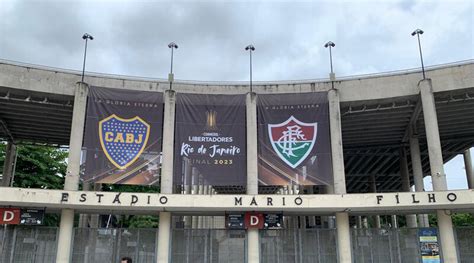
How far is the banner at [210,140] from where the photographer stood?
26375 millimetres

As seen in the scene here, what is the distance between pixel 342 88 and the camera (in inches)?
1100

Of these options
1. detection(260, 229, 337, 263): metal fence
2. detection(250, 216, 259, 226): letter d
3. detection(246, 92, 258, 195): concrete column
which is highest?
detection(246, 92, 258, 195): concrete column

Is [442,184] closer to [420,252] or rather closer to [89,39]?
[420,252]

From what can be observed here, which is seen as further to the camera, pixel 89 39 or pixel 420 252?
pixel 89 39

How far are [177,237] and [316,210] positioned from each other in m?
8.16

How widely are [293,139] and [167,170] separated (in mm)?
7804

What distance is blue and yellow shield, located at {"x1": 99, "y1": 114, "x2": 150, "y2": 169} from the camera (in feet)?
85.0

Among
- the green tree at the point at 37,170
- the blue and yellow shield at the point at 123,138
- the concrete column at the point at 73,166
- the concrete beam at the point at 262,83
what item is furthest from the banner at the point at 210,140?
the green tree at the point at 37,170

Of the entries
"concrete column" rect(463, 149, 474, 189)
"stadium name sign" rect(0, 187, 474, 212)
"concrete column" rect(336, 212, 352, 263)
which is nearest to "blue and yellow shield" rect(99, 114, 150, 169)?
"stadium name sign" rect(0, 187, 474, 212)

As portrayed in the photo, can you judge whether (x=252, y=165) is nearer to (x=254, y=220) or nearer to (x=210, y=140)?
(x=210, y=140)

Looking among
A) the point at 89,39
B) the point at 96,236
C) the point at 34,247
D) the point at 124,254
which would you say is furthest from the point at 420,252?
the point at 89,39

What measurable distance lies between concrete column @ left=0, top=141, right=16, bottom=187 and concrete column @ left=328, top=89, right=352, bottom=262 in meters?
24.1

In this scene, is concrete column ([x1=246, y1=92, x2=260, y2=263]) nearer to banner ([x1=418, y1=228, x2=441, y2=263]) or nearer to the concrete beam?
the concrete beam

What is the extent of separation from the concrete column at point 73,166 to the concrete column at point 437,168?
20.0 meters
